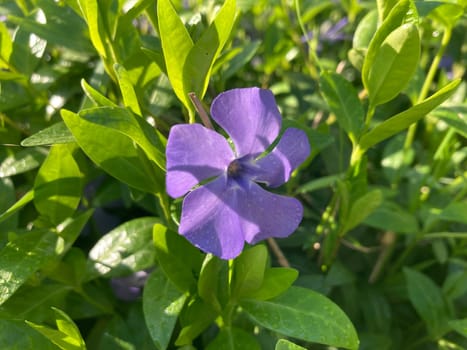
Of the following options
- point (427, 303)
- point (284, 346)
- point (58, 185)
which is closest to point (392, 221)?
point (427, 303)

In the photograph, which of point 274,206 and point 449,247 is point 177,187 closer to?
point 274,206

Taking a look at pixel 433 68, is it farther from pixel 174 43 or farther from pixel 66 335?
pixel 66 335

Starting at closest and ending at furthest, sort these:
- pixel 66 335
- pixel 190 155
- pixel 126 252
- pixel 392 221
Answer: pixel 190 155 < pixel 66 335 < pixel 126 252 < pixel 392 221

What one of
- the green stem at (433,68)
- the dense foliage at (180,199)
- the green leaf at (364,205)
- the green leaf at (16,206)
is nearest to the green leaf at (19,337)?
the dense foliage at (180,199)

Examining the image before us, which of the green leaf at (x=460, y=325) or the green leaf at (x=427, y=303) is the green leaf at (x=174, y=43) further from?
the green leaf at (x=427, y=303)

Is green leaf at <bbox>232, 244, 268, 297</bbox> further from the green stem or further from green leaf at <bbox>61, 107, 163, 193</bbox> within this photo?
the green stem
